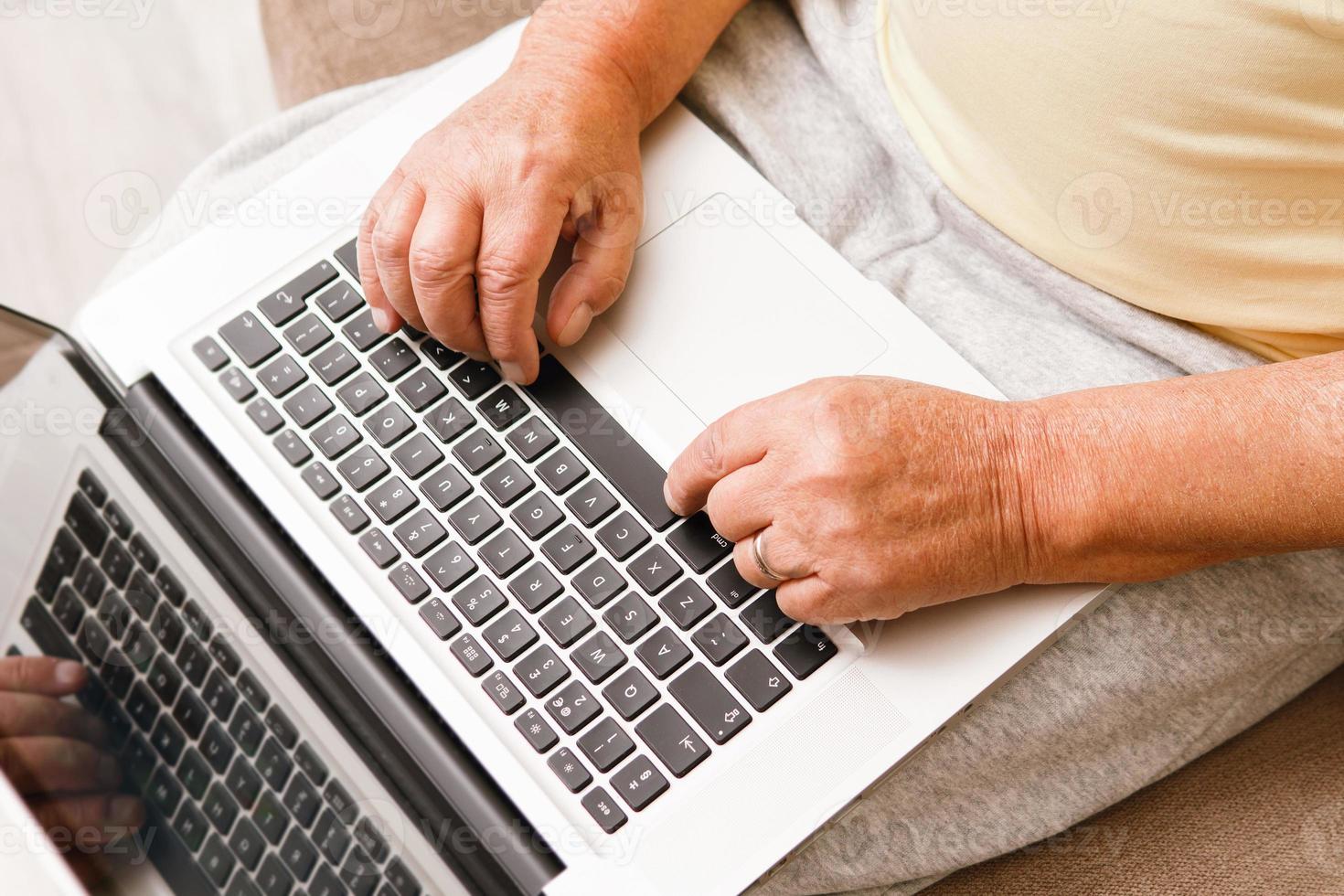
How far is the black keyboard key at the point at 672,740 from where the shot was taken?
23.3 inches

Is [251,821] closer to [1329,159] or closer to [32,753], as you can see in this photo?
[32,753]

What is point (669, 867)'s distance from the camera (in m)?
0.58

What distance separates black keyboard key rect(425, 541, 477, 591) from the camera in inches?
25.2

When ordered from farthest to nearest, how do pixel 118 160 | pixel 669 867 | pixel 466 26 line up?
pixel 118 160
pixel 466 26
pixel 669 867

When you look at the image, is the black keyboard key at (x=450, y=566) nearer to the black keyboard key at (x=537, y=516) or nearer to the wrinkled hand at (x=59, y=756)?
the black keyboard key at (x=537, y=516)

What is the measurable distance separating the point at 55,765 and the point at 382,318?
325mm

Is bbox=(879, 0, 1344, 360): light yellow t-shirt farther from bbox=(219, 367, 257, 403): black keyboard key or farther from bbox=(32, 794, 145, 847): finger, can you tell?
bbox=(32, 794, 145, 847): finger

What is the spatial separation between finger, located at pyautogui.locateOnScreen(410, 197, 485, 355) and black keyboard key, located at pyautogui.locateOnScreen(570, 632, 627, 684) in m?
0.21

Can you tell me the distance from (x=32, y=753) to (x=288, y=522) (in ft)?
0.63

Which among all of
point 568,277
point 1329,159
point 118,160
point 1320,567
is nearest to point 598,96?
point 568,277
